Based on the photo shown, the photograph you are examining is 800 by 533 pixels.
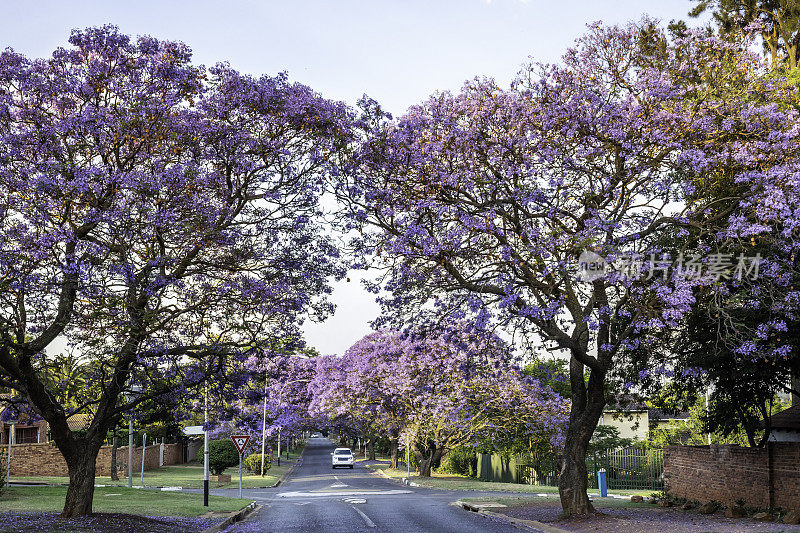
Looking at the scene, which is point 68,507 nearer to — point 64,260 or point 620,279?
point 64,260

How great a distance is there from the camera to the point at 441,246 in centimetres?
1504

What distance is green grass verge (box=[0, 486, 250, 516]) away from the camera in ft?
63.5

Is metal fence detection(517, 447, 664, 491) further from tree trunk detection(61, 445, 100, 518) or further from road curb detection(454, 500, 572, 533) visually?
tree trunk detection(61, 445, 100, 518)

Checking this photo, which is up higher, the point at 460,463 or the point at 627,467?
the point at 627,467

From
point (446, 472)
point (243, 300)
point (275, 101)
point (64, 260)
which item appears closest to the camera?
point (64, 260)

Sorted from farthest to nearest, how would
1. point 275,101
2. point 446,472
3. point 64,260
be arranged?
point 446,472, point 275,101, point 64,260

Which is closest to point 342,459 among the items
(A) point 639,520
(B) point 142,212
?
(A) point 639,520

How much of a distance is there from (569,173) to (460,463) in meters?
38.1

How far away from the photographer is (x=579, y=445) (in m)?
18.3

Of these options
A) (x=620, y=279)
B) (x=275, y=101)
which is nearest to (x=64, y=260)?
(x=275, y=101)

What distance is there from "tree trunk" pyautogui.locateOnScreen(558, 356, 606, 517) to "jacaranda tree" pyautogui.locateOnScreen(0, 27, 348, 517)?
743 centimetres

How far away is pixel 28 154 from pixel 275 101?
4.67 m

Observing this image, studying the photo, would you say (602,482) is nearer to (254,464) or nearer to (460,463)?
(460,463)

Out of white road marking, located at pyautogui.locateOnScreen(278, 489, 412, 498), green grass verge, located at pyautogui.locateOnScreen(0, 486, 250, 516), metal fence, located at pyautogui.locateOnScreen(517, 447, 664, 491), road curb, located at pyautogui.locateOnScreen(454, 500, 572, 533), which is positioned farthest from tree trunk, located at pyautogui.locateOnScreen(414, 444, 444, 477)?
road curb, located at pyautogui.locateOnScreen(454, 500, 572, 533)
